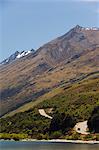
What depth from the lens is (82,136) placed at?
568 feet

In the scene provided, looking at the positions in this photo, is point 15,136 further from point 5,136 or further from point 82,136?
point 82,136

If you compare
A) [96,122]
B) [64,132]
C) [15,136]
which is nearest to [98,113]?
[96,122]

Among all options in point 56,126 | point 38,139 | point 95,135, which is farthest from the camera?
point 56,126

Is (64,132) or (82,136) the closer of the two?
(82,136)

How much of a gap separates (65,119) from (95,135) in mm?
23785

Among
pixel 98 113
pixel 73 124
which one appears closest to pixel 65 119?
pixel 73 124

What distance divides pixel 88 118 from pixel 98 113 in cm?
1297

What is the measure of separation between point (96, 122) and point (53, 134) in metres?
21.7

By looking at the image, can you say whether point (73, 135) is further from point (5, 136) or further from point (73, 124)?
point (5, 136)

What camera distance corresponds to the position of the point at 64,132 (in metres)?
188

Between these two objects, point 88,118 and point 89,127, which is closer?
point 89,127

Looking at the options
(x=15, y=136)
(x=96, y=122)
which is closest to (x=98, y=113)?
(x=96, y=122)

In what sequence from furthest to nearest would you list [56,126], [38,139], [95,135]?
1. [56,126]
2. [38,139]
3. [95,135]

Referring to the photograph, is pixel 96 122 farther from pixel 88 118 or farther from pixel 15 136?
pixel 15 136
